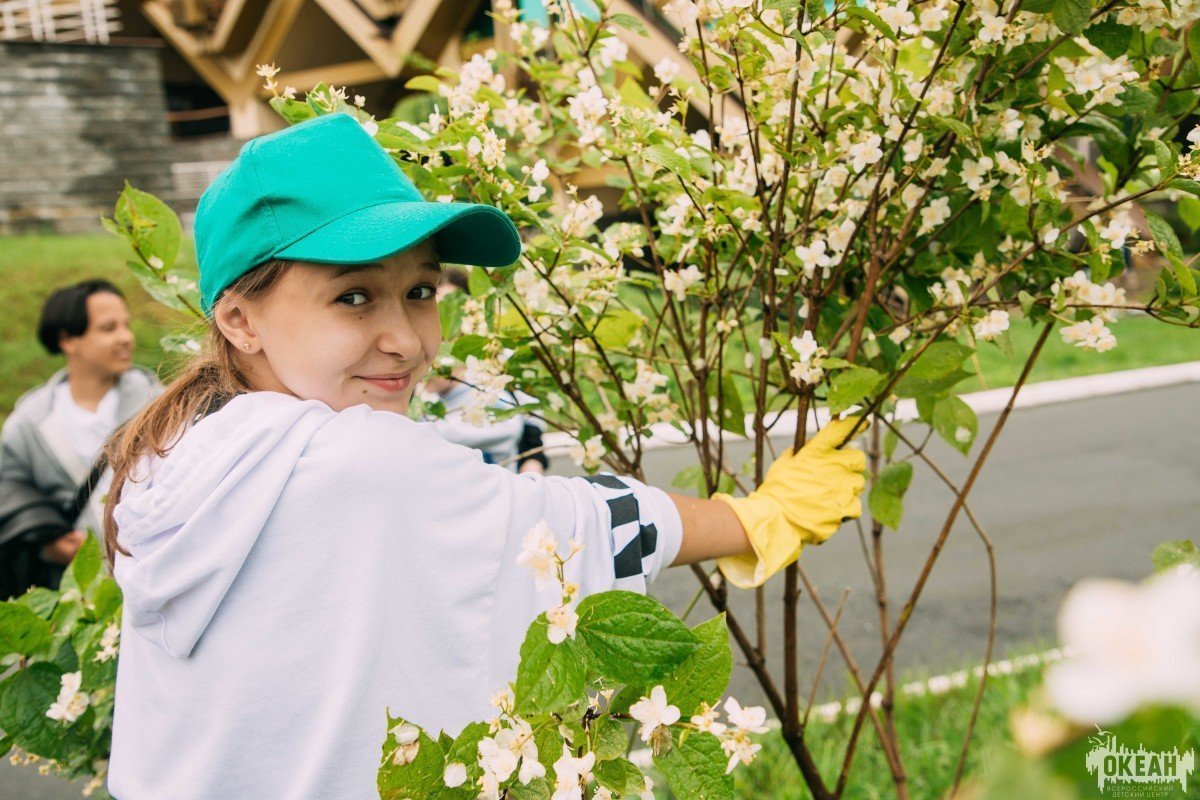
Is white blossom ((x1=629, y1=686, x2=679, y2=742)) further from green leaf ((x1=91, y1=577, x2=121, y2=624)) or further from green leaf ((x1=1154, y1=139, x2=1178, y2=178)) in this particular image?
green leaf ((x1=91, y1=577, x2=121, y2=624))

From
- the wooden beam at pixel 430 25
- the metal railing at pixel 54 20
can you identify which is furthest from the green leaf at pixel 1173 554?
the metal railing at pixel 54 20

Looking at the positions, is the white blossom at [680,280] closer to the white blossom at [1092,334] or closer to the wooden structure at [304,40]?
the white blossom at [1092,334]

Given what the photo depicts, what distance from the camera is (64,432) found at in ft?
12.1

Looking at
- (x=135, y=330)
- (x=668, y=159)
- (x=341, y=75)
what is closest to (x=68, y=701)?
(x=668, y=159)

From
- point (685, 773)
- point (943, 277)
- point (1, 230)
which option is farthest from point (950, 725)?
point (1, 230)

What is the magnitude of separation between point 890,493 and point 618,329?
55cm

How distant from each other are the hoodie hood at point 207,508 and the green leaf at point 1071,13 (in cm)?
100

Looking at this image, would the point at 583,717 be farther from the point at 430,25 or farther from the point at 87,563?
the point at 430,25

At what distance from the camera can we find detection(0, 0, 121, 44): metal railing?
581 inches

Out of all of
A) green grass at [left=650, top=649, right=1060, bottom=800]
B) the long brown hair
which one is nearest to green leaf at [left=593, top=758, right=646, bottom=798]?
the long brown hair

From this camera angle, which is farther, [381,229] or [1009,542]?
[1009,542]

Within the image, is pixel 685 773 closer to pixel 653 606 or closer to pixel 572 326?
pixel 653 606

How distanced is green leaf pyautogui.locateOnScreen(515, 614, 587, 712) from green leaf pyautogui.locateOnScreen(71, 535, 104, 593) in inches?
44.9

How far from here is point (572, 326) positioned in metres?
1.51
